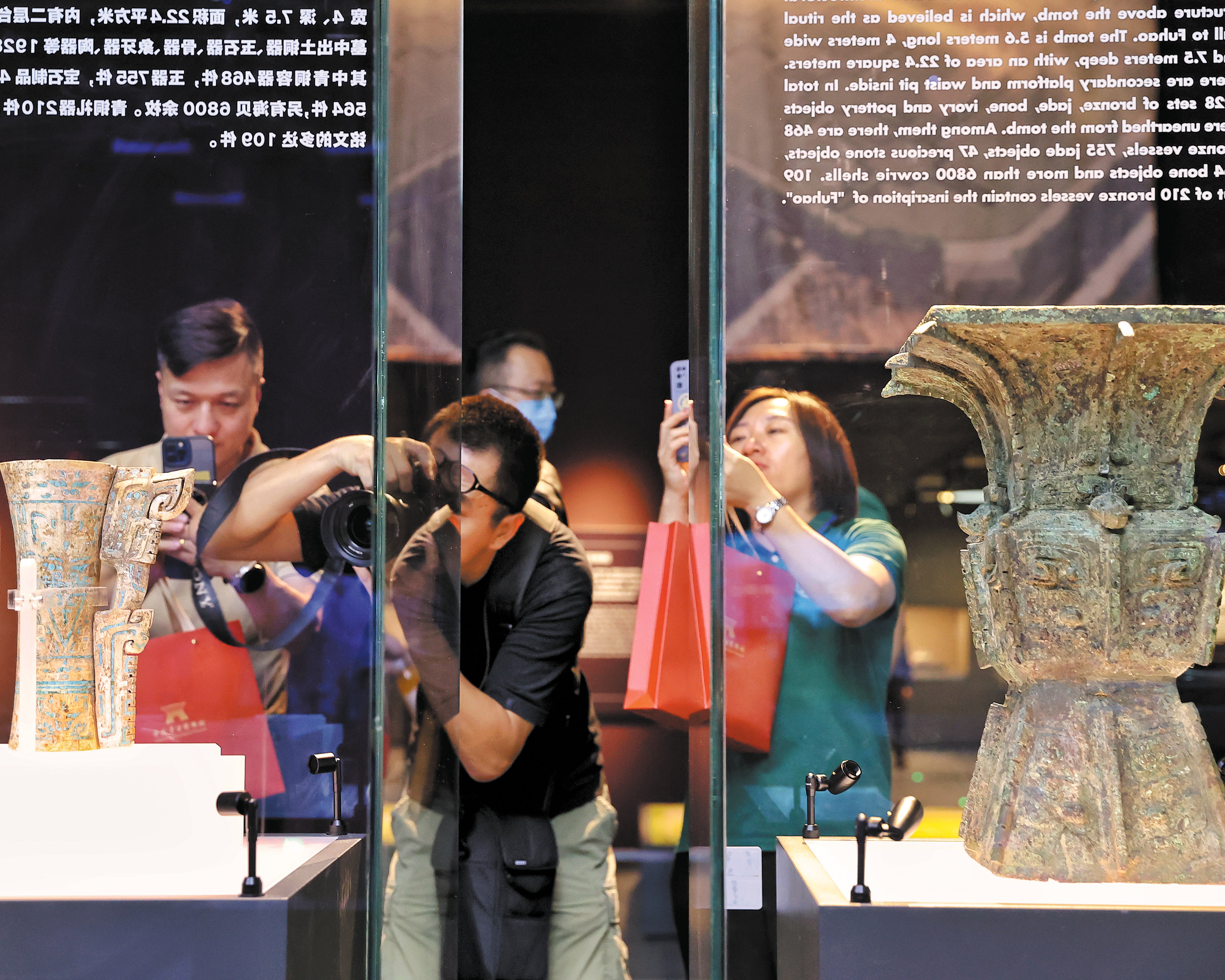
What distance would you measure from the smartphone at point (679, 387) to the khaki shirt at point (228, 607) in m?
1.18

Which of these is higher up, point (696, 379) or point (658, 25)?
point (658, 25)

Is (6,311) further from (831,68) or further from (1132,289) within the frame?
(1132,289)

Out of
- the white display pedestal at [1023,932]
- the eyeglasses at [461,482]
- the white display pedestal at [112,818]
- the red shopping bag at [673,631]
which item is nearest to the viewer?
the white display pedestal at [1023,932]

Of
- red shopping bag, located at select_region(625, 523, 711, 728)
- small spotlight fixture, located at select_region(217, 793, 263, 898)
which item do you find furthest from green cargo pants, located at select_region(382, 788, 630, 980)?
small spotlight fixture, located at select_region(217, 793, 263, 898)

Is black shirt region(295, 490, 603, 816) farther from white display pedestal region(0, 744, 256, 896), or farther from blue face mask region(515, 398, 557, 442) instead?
white display pedestal region(0, 744, 256, 896)

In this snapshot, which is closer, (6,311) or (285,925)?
(285,925)

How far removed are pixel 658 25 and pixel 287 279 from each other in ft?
4.81

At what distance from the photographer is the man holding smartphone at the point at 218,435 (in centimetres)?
273

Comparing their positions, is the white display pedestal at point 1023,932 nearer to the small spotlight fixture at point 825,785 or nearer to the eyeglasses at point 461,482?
the small spotlight fixture at point 825,785

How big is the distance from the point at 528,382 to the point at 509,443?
0.20 meters

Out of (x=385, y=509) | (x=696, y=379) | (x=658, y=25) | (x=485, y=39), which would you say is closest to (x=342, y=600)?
(x=385, y=509)

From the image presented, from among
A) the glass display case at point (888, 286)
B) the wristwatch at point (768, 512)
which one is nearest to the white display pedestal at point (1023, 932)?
the glass display case at point (888, 286)

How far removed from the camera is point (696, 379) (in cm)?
276

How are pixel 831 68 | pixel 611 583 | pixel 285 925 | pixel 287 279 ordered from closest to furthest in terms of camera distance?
pixel 285 925 → pixel 831 68 → pixel 287 279 → pixel 611 583
